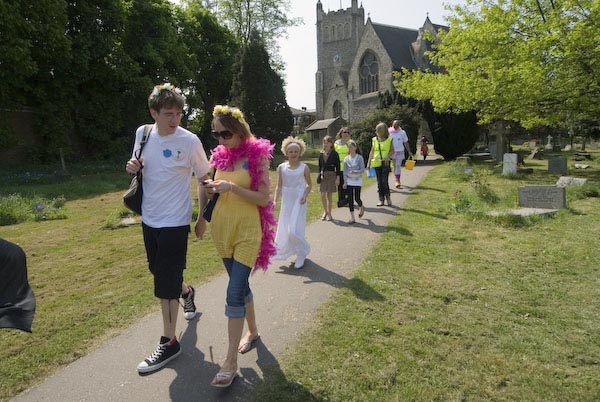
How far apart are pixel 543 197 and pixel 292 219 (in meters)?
6.27

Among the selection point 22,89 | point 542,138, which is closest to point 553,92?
point 22,89

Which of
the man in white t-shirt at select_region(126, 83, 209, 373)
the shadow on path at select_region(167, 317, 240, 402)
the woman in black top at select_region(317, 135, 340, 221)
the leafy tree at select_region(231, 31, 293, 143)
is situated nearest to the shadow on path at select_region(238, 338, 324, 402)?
the shadow on path at select_region(167, 317, 240, 402)

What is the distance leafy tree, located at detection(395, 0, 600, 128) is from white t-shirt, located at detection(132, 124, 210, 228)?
1409cm

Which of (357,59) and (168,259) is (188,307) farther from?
(357,59)

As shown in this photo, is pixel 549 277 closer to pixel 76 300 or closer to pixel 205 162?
pixel 205 162

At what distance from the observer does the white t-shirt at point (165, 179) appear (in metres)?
3.25

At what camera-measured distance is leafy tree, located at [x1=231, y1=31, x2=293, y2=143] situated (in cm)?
2811

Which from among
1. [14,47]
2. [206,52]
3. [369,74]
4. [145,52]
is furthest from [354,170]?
[369,74]

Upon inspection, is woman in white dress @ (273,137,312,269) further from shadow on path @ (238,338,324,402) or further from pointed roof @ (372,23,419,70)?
pointed roof @ (372,23,419,70)

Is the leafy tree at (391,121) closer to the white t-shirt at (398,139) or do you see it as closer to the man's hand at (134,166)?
the white t-shirt at (398,139)

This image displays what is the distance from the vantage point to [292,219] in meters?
5.73

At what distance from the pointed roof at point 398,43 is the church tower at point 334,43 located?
11381mm

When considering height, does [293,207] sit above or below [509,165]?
below

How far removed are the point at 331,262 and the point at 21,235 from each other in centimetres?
722
